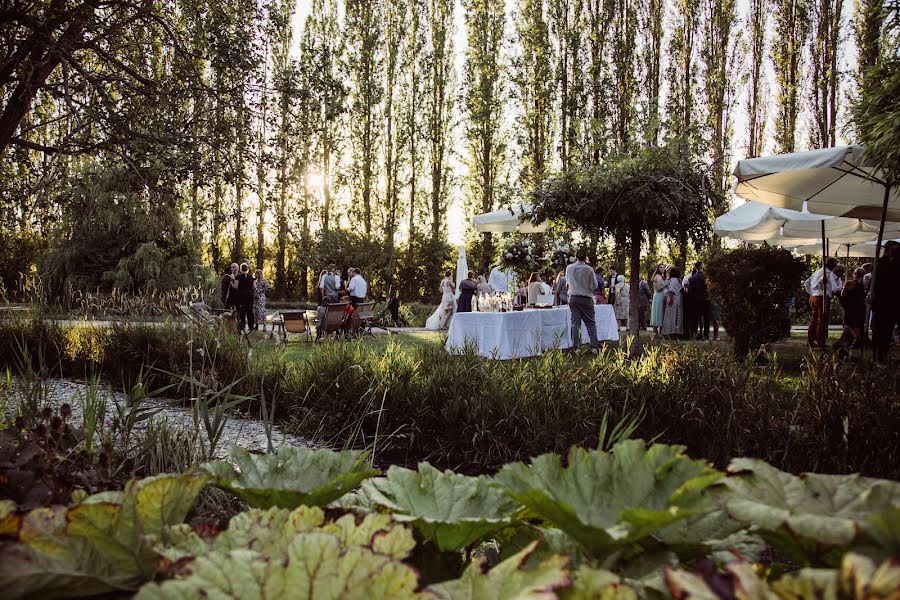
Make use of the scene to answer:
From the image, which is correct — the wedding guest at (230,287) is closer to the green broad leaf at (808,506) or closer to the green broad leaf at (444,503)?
the green broad leaf at (444,503)

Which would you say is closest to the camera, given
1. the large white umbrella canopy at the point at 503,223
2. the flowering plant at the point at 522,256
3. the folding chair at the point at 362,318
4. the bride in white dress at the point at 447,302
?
the folding chair at the point at 362,318

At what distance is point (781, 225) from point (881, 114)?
922cm

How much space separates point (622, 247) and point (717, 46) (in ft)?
66.1

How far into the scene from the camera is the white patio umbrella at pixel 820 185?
288 inches

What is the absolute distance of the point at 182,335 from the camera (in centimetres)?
803

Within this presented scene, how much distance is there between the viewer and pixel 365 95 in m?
29.6

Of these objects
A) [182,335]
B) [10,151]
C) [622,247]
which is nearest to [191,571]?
[182,335]

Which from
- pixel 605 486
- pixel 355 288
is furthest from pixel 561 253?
pixel 605 486

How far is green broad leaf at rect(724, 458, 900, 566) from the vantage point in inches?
25.0

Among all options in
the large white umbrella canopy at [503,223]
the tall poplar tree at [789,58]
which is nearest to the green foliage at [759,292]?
the large white umbrella canopy at [503,223]

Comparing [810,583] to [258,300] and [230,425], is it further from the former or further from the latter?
[258,300]

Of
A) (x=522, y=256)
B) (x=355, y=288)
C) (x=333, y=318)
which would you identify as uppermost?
(x=522, y=256)

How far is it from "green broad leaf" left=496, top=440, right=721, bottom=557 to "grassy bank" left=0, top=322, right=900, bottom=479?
3129 mm

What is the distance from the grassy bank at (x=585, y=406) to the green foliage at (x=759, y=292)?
16.2 feet
